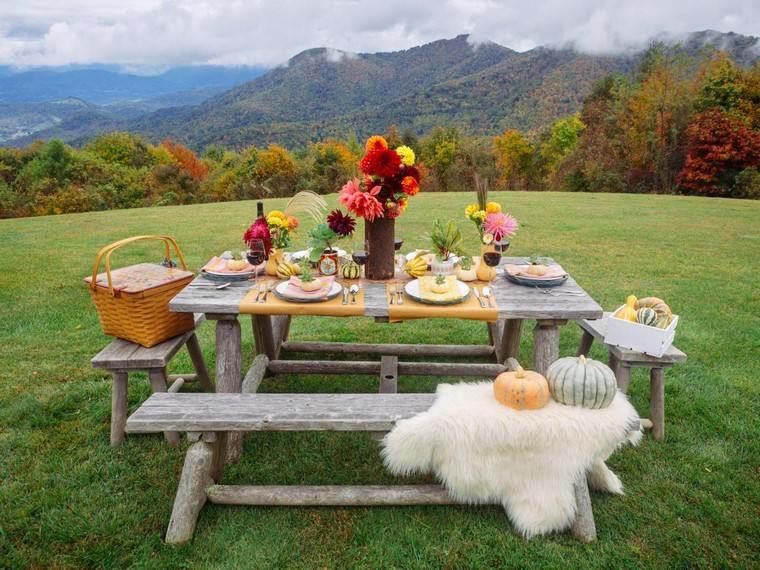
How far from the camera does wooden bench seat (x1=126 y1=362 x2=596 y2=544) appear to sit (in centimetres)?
237

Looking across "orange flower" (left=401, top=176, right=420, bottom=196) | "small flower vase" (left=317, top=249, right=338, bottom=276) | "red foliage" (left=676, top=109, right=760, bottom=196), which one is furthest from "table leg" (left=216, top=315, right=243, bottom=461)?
"red foliage" (left=676, top=109, right=760, bottom=196)

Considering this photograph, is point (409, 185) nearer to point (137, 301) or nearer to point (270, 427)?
point (270, 427)

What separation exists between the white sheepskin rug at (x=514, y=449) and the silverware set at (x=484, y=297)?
58 centimetres

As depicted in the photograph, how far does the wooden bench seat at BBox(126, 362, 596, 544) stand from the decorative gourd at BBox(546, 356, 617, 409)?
440 mm

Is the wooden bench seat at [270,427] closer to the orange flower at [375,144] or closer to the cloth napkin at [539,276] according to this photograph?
the cloth napkin at [539,276]

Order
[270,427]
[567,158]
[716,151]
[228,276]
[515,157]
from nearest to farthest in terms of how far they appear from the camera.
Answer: [270,427] → [228,276] → [716,151] → [567,158] → [515,157]

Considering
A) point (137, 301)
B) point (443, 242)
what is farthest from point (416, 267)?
point (137, 301)

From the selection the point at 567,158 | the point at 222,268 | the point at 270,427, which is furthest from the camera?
the point at 567,158

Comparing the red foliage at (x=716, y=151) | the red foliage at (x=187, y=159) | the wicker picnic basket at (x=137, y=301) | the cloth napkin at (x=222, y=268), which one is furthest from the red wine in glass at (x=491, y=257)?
the red foliage at (x=187, y=159)

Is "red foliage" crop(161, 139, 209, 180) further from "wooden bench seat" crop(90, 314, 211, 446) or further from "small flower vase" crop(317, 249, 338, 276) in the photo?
"small flower vase" crop(317, 249, 338, 276)

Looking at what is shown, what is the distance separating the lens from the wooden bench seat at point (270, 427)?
2.37 m

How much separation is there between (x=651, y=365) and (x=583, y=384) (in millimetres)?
1082

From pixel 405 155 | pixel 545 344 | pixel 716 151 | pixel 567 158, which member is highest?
pixel 405 155

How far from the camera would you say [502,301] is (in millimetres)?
2883
